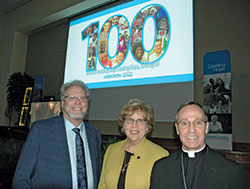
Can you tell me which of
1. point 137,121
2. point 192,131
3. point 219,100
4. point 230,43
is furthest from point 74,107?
point 230,43

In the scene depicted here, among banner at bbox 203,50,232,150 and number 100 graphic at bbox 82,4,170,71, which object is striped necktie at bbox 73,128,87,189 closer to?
banner at bbox 203,50,232,150

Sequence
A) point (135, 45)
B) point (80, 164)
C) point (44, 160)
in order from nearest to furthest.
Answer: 1. point (44, 160)
2. point (80, 164)
3. point (135, 45)

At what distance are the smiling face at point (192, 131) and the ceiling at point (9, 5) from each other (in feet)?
20.7

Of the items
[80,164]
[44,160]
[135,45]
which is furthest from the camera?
[135,45]

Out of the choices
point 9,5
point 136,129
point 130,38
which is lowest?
point 136,129

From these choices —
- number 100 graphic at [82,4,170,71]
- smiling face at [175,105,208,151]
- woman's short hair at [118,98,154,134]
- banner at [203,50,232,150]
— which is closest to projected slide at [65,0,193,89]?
number 100 graphic at [82,4,170,71]

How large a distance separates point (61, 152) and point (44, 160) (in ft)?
0.45

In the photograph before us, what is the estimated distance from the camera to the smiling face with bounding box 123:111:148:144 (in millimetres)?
1804

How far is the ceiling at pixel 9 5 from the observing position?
607cm

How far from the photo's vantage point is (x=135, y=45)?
3.79m

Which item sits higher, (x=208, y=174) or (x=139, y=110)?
(x=139, y=110)

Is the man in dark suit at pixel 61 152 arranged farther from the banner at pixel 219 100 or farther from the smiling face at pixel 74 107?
the banner at pixel 219 100

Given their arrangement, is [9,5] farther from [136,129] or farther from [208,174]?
[208,174]

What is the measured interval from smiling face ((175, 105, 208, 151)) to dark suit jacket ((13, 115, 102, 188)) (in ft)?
3.08
